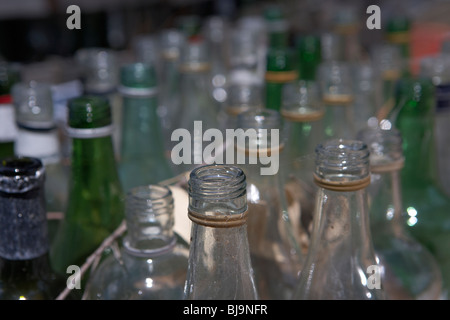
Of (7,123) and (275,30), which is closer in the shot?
(7,123)

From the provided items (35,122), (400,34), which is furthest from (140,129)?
(400,34)

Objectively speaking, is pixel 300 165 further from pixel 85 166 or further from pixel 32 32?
pixel 32 32

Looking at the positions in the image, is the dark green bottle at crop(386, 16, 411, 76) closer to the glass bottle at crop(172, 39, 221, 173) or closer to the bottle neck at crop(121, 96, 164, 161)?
the glass bottle at crop(172, 39, 221, 173)

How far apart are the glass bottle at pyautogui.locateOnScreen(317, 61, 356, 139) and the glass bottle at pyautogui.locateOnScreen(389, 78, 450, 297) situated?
2.3 inches

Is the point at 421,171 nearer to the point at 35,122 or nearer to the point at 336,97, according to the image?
the point at 336,97

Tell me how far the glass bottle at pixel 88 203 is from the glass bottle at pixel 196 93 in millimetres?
218

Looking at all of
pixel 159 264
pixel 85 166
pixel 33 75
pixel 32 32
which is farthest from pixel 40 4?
pixel 159 264

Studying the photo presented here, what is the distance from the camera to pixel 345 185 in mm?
421

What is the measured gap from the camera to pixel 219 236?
39cm

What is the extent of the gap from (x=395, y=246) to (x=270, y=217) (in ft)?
0.43

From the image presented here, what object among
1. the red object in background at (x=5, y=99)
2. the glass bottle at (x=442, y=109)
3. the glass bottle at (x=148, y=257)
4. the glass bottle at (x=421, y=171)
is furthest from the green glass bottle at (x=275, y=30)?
the glass bottle at (x=148, y=257)

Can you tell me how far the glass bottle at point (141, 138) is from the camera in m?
0.69

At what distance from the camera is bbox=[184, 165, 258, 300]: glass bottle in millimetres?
372

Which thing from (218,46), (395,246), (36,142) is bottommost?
(395,246)
